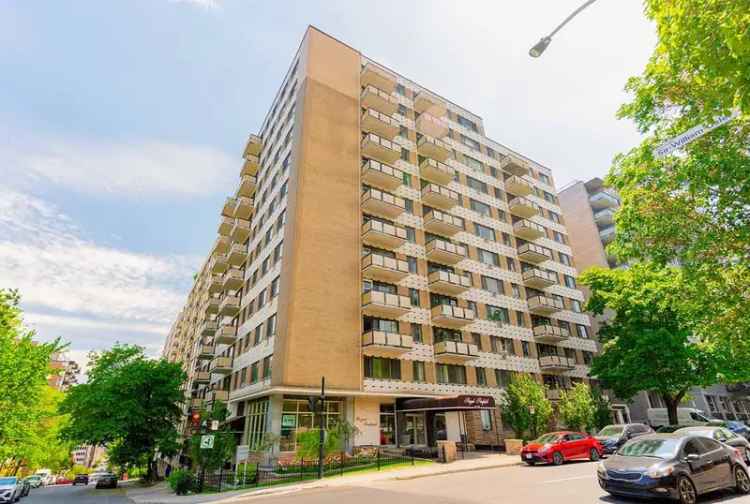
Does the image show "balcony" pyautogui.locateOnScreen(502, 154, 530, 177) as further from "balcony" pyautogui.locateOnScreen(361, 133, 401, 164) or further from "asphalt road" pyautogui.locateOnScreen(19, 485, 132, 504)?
"asphalt road" pyautogui.locateOnScreen(19, 485, 132, 504)

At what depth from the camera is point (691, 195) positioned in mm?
12914

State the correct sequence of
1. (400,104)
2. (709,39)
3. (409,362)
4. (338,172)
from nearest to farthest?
1. (709,39)
2. (409,362)
3. (338,172)
4. (400,104)

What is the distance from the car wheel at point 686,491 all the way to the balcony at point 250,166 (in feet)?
144

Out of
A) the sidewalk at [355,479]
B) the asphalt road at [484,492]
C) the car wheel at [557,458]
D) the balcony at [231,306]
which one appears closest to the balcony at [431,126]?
the balcony at [231,306]

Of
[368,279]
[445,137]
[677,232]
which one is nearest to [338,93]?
[445,137]

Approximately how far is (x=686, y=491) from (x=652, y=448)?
4.38 ft

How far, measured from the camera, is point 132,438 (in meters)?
33.5

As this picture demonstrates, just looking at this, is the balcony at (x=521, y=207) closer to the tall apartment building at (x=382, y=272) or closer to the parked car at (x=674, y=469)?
the tall apartment building at (x=382, y=272)

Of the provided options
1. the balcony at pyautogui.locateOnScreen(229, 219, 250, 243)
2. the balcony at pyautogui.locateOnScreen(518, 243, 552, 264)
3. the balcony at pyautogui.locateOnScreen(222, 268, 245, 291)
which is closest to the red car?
the balcony at pyautogui.locateOnScreen(518, 243, 552, 264)

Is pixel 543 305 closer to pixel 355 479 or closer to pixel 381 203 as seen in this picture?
pixel 381 203

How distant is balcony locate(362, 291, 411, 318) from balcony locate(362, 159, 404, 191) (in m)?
10.1

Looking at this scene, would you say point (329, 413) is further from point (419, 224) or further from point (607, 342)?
point (607, 342)

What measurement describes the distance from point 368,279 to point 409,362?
22.5 feet

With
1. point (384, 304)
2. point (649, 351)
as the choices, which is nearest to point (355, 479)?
point (384, 304)
